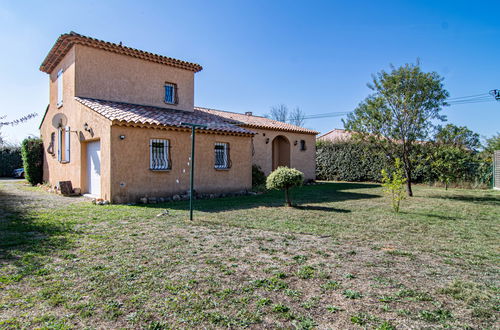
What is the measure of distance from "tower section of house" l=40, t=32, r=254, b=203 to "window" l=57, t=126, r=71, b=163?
0.05 meters

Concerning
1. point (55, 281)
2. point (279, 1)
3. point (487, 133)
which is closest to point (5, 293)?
point (55, 281)

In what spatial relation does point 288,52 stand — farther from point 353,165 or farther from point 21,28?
point 21,28

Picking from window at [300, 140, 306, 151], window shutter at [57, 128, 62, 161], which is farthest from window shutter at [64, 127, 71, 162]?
window at [300, 140, 306, 151]

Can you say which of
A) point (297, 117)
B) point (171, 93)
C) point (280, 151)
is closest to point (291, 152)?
point (280, 151)

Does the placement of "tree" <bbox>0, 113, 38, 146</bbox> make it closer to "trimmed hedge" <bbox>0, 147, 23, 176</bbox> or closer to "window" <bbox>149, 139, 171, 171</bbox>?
"window" <bbox>149, 139, 171, 171</bbox>

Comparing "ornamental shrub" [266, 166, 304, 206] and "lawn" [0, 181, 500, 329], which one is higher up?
"ornamental shrub" [266, 166, 304, 206]

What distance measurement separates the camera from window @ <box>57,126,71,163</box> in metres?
13.7

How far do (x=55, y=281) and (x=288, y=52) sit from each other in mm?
17265

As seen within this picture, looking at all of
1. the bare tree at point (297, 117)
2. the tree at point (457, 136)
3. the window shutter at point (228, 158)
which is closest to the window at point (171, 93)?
the window shutter at point (228, 158)

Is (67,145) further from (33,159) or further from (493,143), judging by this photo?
(493,143)

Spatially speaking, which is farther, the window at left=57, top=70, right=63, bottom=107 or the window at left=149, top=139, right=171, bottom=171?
the window at left=57, top=70, right=63, bottom=107

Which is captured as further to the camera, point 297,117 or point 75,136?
point 297,117

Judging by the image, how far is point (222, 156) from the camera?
1359 centimetres

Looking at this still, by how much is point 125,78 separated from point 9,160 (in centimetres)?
2149
